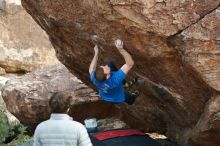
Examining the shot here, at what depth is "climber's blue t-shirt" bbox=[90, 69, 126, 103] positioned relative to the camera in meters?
7.80

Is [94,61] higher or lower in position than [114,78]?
higher

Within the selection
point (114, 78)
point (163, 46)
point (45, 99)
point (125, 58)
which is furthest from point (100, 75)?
point (45, 99)

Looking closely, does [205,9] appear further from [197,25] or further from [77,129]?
[77,129]

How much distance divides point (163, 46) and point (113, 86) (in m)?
1.17

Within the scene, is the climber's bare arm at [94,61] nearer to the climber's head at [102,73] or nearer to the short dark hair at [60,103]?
the climber's head at [102,73]

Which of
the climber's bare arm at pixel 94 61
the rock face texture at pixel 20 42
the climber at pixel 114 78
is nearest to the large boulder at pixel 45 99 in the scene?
the climber at pixel 114 78

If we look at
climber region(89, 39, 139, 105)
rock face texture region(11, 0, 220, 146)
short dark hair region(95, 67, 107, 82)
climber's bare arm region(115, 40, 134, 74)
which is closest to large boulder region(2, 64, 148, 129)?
rock face texture region(11, 0, 220, 146)

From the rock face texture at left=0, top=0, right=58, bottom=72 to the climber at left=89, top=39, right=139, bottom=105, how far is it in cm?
1111

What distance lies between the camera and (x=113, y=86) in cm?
797

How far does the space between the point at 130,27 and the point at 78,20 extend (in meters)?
1.14

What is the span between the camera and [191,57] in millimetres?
6898

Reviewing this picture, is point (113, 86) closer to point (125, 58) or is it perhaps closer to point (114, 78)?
point (114, 78)

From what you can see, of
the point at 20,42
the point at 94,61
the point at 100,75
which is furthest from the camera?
the point at 20,42

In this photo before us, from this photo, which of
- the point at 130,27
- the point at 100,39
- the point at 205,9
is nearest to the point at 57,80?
the point at 100,39
